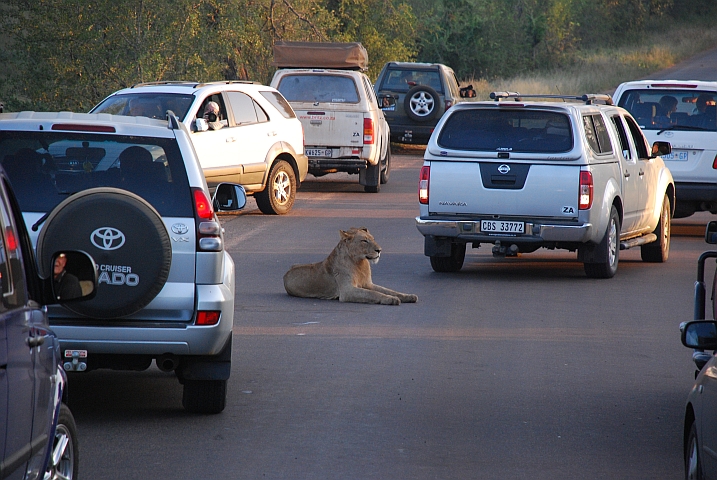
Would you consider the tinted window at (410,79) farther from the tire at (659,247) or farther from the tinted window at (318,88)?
the tire at (659,247)

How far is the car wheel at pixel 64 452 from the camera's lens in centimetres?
461

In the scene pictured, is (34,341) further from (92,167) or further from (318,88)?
(318,88)

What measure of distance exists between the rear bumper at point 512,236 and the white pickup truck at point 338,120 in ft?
28.4

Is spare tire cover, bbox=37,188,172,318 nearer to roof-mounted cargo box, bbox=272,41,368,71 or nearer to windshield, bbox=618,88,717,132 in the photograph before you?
windshield, bbox=618,88,717,132

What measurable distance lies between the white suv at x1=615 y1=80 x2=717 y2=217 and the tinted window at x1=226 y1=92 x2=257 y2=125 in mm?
5540

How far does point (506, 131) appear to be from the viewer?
1255 centimetres

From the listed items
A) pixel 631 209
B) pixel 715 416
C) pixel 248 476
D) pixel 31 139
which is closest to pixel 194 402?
pixel 248 476

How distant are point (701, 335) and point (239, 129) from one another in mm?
13431

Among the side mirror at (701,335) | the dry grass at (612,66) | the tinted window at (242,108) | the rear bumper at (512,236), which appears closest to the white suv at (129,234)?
the side mirror at (701,335)

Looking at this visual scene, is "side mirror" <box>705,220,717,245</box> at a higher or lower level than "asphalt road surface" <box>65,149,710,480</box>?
higher

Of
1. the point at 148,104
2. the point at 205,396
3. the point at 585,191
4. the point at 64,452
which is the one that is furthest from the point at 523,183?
the point at 64,452

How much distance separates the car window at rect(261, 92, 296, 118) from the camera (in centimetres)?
Answer: 1850

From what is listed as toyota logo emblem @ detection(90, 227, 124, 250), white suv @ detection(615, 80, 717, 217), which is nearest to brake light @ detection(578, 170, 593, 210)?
white suv @ detection(615, 80, 717, 217)

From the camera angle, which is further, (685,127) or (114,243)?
(685,127)
